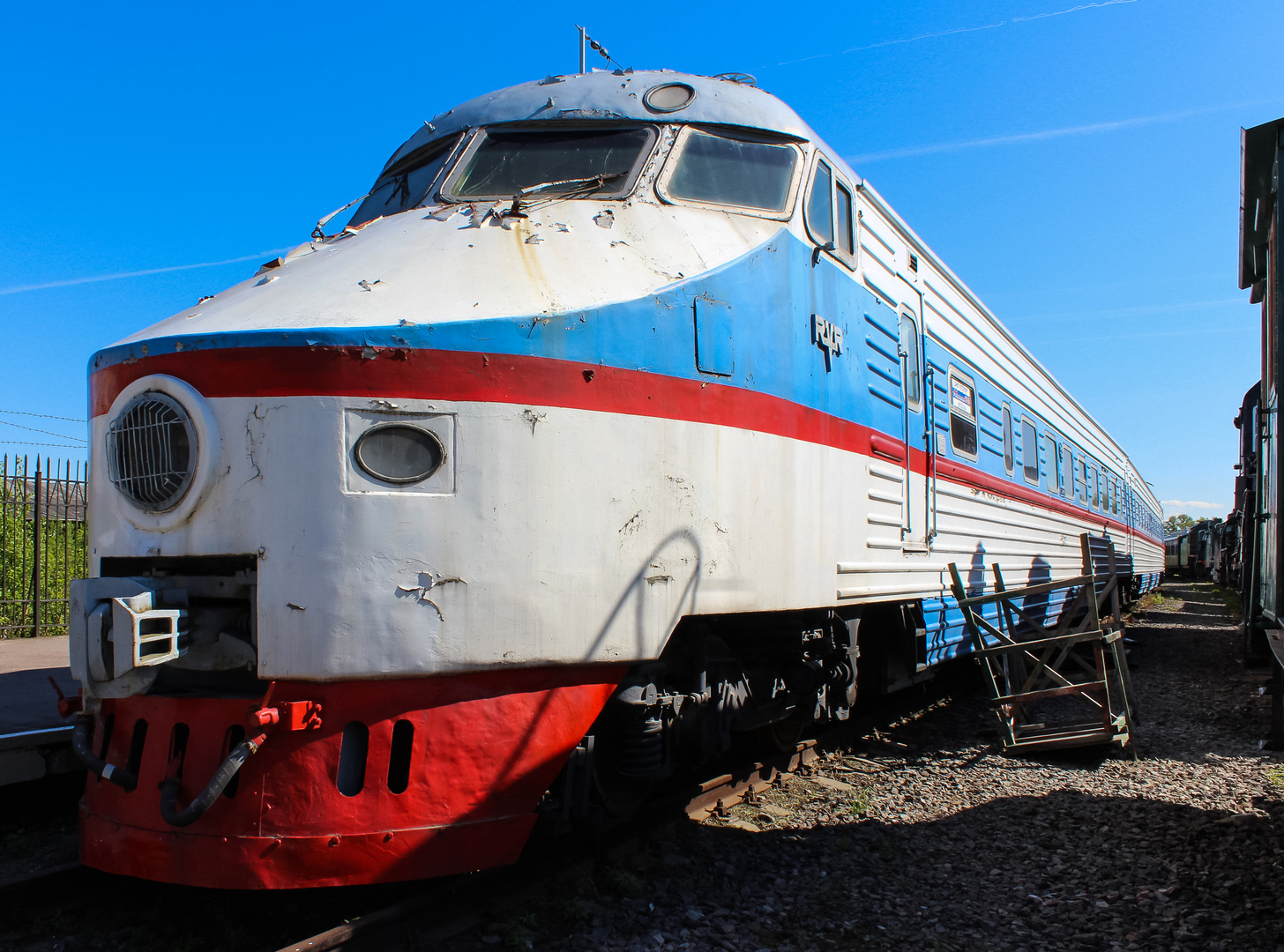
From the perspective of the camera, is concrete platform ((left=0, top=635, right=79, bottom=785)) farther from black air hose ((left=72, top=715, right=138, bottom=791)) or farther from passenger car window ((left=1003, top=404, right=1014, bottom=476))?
passenger car window ((left=1003, top=404, right=1014, bottom=476))

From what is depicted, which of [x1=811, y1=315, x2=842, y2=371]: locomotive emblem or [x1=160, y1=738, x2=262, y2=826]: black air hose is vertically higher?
[x1=811, y1=315, x2=842, y2=371]: locomotive emblem

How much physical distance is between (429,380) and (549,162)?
6.23 ft

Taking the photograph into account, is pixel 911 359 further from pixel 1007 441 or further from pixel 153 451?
pixel 153 451

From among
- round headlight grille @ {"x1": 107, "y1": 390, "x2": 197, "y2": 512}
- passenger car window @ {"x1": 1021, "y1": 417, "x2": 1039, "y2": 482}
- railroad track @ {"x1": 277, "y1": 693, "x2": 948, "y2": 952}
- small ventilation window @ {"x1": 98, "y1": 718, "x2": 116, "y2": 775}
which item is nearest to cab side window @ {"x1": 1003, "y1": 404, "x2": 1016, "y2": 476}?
passenger car window @ {"x1": 1021, "y1": 417, "x2": 1039, "y2": 482}

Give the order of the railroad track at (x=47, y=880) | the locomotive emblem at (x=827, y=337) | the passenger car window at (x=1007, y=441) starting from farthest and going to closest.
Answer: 1. the passenger car window at (x=1007, y=441)
2. the locomotive emblem at (x=827, y=337)
3. the railroad track at (x=47, y=880)

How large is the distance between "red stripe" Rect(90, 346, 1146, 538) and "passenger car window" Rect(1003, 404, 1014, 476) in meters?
5.60

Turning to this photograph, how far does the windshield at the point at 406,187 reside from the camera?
4.80 meters

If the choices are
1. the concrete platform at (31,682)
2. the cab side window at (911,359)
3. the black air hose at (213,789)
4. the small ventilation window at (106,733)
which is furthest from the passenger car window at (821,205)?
the concrete platform at (31,682)

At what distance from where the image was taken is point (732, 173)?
15.1 ft

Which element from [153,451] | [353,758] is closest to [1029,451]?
[353,758]

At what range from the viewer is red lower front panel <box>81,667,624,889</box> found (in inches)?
121

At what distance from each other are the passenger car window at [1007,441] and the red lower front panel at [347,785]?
21.4 feet

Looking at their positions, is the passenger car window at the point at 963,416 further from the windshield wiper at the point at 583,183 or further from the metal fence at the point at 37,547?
the metal fence at the point at 37,547

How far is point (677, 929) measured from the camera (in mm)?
3590
